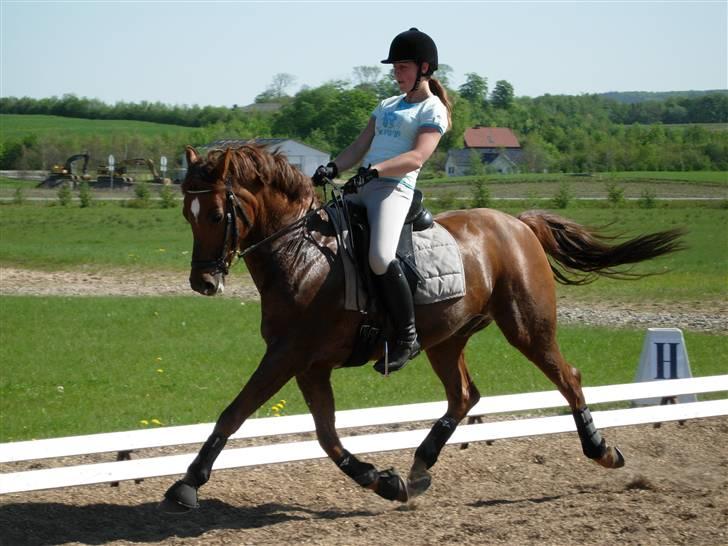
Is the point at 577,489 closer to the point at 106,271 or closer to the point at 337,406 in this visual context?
the point at 337,406

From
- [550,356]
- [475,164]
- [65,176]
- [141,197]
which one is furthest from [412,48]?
[65,176]

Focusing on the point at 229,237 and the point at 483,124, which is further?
the point at 483,124

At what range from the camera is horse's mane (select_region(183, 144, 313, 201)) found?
618 centimetres

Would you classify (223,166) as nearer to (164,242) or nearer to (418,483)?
(418,483)

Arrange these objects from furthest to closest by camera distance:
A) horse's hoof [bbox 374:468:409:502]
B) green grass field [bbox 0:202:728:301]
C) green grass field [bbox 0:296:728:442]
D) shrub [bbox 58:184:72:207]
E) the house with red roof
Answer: the house with red roof
shrub [bbox 58:184:72:207]
green grass field [bbox 0:202:728:301]
green grass field [bbox 0:296:728:442]
horse's hoof [bbox 374:468:409:502]

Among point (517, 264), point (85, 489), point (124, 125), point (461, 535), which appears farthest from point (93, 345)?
point (124, 125)

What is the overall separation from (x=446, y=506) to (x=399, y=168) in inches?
84.7

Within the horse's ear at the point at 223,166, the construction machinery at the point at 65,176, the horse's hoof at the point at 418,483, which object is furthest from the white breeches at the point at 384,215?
the construction machinery at the point at 65,176

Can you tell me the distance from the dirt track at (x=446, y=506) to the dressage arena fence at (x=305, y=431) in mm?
173

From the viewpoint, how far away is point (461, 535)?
592cm

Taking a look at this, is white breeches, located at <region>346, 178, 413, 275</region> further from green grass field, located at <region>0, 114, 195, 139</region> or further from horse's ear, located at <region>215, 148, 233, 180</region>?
green grass field, located at <region>0, 114, 195, 139</region>

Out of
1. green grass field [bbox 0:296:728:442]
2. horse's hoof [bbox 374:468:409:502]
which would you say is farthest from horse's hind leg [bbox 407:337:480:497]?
green grass field [bbox 0:296:728:442]

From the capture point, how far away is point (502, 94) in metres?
69.6

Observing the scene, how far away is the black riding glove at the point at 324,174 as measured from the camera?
254 inches
